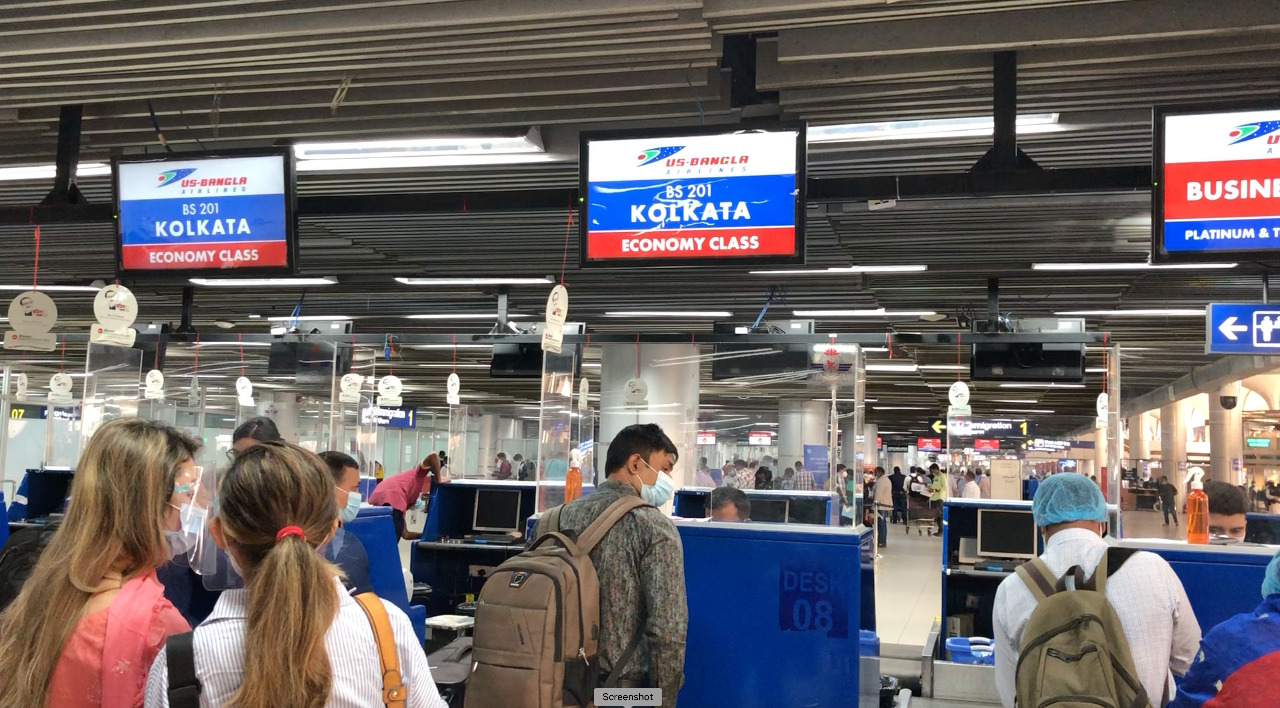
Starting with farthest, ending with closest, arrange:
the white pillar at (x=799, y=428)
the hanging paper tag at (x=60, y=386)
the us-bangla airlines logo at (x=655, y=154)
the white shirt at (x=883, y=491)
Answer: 1. the white shirt at (x=883, y=491)
2. the hanging paper tag at (x=60, y=386)
3. the white pillar at (x=799, y=428)
4. the us-bangla airlines logo at (x=655, y=154)

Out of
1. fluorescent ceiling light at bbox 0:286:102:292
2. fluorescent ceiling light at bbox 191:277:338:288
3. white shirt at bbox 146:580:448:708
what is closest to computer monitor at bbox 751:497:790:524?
fluorescent ceiling light at bbox 191:277:338:288

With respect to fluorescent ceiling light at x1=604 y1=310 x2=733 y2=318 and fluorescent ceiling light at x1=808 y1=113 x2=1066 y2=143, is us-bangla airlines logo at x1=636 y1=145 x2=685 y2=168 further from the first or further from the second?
fluorescent ceiling light at x1=604 y1=310 x2=733 y2=318

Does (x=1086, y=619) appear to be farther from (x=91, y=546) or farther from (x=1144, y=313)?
(x=1144, y=313)

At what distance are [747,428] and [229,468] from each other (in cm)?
956

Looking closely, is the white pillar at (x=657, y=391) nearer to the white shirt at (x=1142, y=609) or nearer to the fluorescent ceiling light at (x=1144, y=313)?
the fluorescent ceiling light at (x=1144, y=313)

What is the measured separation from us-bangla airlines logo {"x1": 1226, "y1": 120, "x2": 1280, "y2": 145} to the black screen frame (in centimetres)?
443

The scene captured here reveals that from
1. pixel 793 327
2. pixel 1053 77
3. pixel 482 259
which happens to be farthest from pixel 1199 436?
pixel 1053 77

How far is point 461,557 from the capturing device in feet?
27.8

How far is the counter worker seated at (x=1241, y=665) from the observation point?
193 centimetres

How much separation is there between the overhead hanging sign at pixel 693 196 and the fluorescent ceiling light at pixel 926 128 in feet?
3.88

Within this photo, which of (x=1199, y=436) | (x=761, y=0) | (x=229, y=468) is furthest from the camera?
(x=1199, y=436)

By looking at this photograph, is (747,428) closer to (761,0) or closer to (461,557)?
(461,557)

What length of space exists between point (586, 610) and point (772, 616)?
1071mm

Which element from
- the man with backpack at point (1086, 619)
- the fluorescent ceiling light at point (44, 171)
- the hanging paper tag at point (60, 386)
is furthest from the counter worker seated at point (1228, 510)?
the hanging paper tag at point (60, 386)
